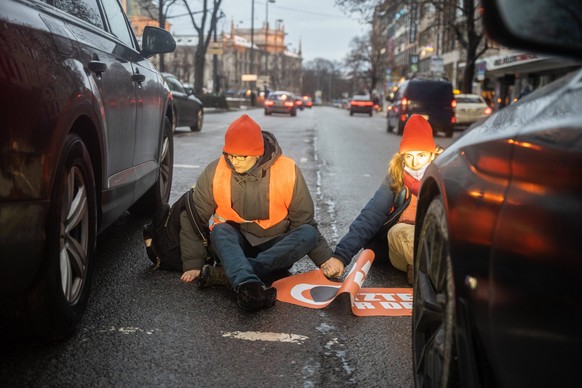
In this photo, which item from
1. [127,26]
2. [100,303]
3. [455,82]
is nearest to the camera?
[100,303]

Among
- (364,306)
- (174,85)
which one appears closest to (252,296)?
(364,306)

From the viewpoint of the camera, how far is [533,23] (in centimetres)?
129

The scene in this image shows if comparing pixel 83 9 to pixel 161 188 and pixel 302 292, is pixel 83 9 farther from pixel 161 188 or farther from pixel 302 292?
pixel 161 188

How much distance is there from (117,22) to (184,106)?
48.0ft

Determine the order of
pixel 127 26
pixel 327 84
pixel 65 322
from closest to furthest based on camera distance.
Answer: pixel 65 322
pixel 127 26
pixel 327 84

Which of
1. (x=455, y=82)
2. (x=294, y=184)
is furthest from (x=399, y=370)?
(x=455, y=82)

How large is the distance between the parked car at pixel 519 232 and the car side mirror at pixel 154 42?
137 inches

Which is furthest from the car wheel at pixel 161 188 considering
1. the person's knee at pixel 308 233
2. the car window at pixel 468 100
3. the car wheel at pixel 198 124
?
the car window at pixel 468 100

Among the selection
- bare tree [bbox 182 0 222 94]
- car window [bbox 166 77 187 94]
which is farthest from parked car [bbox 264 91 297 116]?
car window [bbox 166 77 187 94]

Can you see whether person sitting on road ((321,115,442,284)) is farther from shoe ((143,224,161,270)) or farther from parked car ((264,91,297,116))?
parked car ((264,91,297,116))

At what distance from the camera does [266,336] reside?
11.1ft

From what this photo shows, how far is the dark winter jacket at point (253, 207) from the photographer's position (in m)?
4.21

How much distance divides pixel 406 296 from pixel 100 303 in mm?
1616

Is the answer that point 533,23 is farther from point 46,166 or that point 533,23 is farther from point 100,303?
point 100,303
